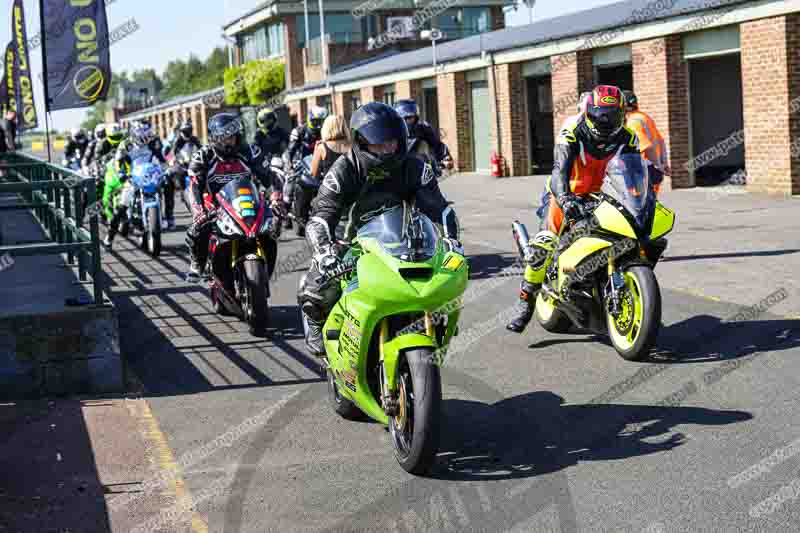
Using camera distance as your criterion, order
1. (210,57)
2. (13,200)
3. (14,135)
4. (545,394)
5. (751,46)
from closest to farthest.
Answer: (545,394)
(751,46)
(13,200)
(14,135)
(210,57)

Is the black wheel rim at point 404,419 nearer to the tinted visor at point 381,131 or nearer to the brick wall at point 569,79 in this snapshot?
the tinted visor at point 381,131

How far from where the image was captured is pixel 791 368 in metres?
7.90

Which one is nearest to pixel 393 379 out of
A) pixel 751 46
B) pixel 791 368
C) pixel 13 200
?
pixel 791 368

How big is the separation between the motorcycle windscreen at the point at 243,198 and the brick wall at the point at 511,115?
69.5ft

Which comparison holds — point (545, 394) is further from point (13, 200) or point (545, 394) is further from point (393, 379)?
point (13, 200)

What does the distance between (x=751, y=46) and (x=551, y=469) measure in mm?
17032

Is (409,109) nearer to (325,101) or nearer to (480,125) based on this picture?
(480,125)

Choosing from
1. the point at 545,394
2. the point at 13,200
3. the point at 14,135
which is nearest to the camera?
the point at 545,394

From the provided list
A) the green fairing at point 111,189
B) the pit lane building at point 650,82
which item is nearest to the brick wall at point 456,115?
the pit lane building at point 650,82

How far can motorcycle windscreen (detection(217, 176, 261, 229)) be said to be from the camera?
10.6 m

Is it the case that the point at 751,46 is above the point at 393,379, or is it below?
above

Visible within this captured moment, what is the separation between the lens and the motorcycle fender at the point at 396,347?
5.85 metres

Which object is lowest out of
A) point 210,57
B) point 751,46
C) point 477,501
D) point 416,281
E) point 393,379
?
point 477,501

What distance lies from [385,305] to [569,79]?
22.7m
